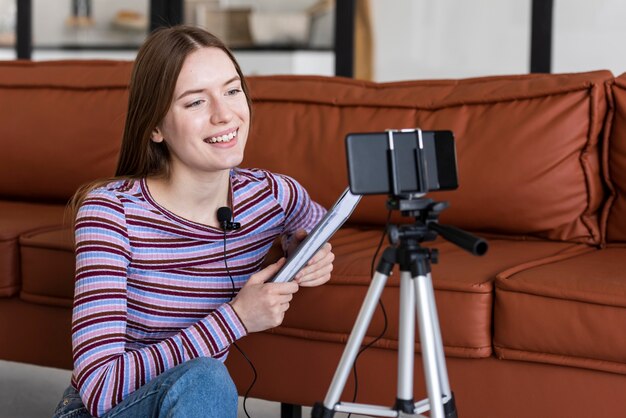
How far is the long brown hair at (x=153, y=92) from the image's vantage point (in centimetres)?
174

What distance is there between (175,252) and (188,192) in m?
0.11

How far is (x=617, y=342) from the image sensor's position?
1.76 metres

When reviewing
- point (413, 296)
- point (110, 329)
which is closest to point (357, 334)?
point (413, 296)

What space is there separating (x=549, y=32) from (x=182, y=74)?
2.46 meters

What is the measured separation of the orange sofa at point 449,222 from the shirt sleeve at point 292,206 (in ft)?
0.35

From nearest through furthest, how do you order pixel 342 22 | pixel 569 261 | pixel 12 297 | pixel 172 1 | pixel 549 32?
1. pixel 569 261
2. pixel 12 297
3. pixel 549 32
4. pixel 342 22
5. pixel 172 1

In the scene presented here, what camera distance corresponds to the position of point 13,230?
2314 millimetres

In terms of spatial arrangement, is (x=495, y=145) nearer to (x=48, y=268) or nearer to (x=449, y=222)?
(x=449, y=222)

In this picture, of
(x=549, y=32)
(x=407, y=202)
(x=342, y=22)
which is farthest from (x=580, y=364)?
(x=342, y=22)

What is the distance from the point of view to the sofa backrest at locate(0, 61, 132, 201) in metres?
2.77

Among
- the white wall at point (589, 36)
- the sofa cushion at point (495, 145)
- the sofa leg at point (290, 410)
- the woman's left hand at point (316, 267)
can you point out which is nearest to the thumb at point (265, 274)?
the woman's left hand at point (316, 267)

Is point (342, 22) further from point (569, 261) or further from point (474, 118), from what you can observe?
point (569, 261)

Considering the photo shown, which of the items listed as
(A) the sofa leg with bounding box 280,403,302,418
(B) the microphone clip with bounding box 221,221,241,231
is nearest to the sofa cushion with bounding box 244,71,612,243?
(A) the sofa leg with bounding box 280,403,302,418

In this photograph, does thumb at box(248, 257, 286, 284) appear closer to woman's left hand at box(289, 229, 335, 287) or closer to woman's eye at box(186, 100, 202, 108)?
woman's left hand at box(289, 229, 335, 287)
